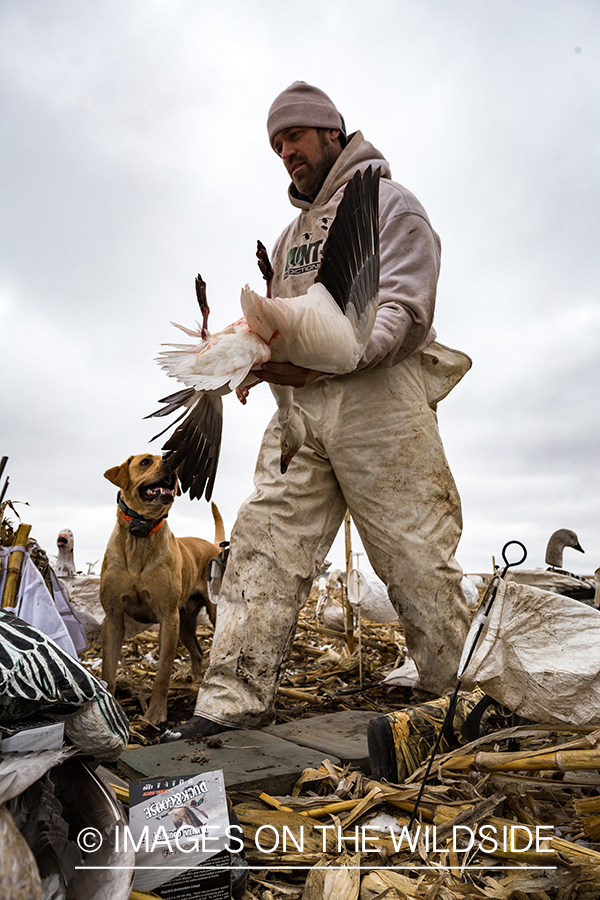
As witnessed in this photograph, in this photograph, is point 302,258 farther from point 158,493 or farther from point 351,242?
point 158,493

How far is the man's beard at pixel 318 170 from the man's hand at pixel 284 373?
164 cm

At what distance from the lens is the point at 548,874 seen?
1600mm

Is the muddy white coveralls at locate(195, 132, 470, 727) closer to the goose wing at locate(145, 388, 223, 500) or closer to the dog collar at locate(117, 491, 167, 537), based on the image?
the goose wing at locate(145, 388, 223, 500)

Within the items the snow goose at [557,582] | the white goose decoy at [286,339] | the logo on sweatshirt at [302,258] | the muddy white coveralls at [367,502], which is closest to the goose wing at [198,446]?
the white goose decoy at [286,339]

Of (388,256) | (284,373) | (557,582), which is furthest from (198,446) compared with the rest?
(557,582)

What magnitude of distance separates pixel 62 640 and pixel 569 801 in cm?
219

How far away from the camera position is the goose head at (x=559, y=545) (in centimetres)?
357

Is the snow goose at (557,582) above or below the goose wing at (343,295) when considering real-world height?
below

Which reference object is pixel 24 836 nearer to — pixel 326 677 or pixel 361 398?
pixel 361 398

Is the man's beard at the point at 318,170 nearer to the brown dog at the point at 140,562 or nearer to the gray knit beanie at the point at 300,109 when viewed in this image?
the gray knit beanie at the point at 300,109

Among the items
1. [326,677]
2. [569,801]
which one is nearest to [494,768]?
[569,801]
